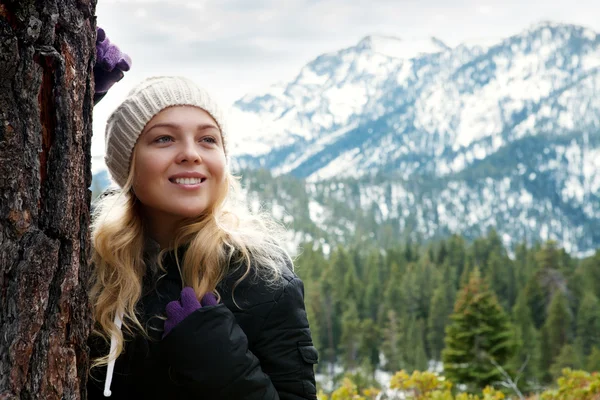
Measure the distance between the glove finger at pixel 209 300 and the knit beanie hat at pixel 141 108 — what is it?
612 millimetres

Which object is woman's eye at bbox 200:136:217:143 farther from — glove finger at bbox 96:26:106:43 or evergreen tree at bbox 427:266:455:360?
evergreen tree at bbox 427:266:455:360

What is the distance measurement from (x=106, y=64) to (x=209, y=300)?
87cm

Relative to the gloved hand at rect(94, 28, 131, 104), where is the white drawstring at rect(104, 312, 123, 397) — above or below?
below

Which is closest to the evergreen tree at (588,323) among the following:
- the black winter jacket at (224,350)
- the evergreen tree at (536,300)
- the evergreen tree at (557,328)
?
the evergreen tree at (557,328)

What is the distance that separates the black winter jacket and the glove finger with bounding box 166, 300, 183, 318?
0.09m

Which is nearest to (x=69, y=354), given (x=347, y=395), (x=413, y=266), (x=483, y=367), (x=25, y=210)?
(x=25, y=210)

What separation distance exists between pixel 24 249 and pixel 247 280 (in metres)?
0.90

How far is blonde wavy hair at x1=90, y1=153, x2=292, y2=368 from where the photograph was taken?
2275mm

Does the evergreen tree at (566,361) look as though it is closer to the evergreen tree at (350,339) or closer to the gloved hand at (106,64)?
the evergreen tree at (350,339)

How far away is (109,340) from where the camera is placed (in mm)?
2248

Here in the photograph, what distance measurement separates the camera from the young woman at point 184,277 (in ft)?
6.70

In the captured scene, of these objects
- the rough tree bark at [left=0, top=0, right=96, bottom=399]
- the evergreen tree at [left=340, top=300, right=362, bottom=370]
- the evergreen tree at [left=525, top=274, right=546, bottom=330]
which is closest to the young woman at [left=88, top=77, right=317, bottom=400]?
the rough tree bark at [left=0, top=0, right=96, bottom=399]

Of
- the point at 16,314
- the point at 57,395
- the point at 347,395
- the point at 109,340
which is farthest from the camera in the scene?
the point at 347,395

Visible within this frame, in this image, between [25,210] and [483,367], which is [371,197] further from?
[25,210]
